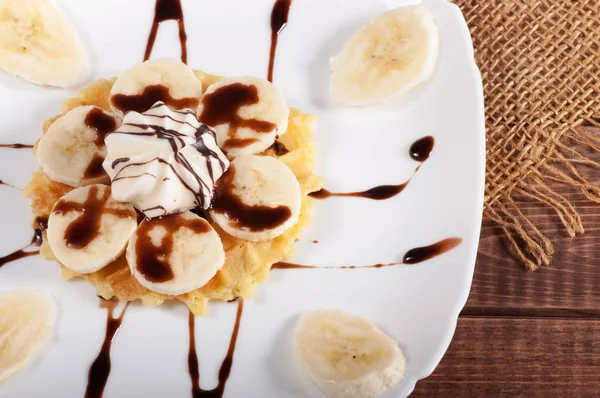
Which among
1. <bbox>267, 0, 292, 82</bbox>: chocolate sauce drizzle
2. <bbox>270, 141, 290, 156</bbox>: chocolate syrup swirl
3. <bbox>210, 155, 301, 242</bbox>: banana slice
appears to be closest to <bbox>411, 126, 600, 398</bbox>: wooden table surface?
Result: <bbox>210, 155, 301, 242</bbox>: banana slice

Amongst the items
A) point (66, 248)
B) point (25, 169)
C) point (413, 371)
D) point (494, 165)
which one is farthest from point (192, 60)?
point (413, 371)

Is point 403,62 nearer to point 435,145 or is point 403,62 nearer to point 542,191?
point 435,145

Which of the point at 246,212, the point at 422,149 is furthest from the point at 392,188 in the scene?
the point at 246,212

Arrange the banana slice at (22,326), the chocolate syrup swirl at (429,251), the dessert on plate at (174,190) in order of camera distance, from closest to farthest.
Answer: the banana slice at (22,326) → the dessert on plate at (174,190) → the chocolate syrup swirl at (429,251)

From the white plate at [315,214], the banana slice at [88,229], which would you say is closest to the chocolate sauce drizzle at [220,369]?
the white plate at [315,214]

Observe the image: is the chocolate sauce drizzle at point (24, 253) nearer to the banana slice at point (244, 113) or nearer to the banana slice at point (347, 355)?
A: the banana slice at point (244, 113)
